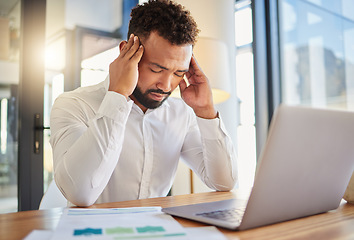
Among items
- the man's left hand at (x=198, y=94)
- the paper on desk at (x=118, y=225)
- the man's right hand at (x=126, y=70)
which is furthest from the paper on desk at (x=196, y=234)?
the man's left hand at (x=198, y=94)

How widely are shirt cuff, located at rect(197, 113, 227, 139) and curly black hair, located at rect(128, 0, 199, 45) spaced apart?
12.1 inches

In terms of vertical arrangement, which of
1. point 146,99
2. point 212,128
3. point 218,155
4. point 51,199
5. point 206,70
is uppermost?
point 206,70

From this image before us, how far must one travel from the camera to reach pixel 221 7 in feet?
9.29

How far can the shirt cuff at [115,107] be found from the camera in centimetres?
102

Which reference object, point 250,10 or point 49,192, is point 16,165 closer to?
point 49,192

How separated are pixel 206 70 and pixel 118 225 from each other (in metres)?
1.57

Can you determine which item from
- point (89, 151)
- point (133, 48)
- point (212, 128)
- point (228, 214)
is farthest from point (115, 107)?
point (228, 214)

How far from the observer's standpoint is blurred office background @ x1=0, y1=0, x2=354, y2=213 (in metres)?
2.26

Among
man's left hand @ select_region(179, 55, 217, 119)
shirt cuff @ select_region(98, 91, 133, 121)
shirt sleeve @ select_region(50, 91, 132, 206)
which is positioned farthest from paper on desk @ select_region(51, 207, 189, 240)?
man's left hand @ select_region(179, 55, 217, 119)

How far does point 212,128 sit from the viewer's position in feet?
4.10

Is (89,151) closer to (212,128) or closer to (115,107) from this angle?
(115,107)

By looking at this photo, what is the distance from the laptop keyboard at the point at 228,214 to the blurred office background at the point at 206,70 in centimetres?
144

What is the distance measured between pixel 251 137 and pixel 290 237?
2.55 metres

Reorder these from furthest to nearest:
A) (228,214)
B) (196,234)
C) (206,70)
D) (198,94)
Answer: (206,70) → (198,94) → (228,214) → (196,234)
